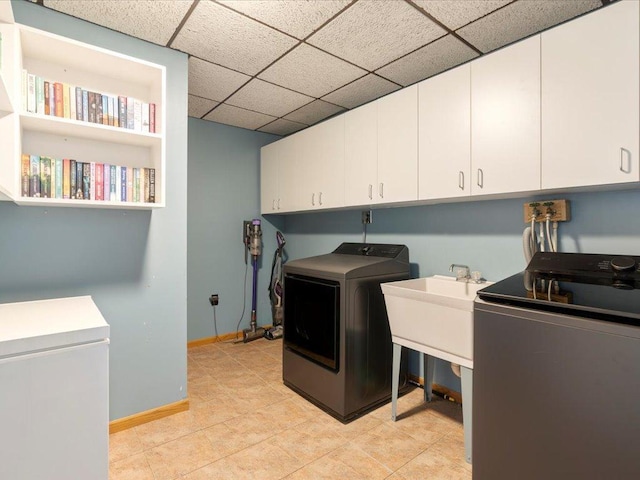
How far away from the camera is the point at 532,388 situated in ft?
4.02

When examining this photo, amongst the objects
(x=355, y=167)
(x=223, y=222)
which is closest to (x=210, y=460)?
(x=355, y=167)

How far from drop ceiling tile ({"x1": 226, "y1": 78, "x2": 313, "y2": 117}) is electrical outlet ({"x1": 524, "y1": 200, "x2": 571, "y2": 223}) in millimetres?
1943

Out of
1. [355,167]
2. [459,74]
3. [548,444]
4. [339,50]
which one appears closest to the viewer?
[548,444]

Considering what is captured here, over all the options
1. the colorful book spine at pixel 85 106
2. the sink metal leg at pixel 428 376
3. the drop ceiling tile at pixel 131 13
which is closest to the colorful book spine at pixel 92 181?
the colorful book spine at pixel 85 106

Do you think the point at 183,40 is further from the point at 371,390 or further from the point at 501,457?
the point at 501,457

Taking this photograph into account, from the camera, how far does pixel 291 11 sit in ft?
5.89

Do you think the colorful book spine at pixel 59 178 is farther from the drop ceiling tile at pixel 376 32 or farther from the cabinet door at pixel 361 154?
the cabinet door at pixel 361 154

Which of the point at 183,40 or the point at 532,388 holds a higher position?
the point at 183,40

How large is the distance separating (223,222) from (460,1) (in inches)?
112

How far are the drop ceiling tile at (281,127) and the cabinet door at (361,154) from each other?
1083 mm

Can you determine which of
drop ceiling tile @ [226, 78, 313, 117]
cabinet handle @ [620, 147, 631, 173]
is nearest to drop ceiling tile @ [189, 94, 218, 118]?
drop ceiling tile @ [226, 78, 313, 117]

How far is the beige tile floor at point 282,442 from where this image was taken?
5.59 ft

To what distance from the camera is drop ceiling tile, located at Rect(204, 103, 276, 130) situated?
3275 mm

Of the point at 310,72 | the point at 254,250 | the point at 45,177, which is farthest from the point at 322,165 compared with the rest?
the point at 45,177
